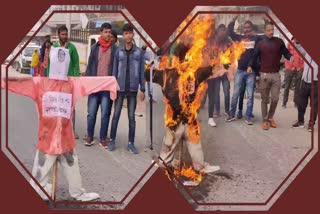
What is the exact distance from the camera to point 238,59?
3.65 metres

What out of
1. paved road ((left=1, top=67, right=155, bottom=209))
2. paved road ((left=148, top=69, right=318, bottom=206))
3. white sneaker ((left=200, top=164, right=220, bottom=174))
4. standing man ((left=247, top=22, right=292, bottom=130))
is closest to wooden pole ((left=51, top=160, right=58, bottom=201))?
paved road ((left=1, top=67, right=155, bottom=209))

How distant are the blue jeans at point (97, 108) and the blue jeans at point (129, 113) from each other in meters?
0.05

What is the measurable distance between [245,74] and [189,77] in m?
0.38

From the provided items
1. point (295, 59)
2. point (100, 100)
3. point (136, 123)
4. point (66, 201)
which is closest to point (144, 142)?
point (136, 123)

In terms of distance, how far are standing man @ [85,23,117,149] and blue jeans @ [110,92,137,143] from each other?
48mm

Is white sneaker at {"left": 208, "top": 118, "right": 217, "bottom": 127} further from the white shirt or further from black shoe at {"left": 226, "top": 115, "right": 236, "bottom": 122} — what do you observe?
the white shirt

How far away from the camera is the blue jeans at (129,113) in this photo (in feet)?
12.0

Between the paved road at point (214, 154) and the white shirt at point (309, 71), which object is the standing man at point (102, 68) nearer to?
the paved road at point (214, 154)

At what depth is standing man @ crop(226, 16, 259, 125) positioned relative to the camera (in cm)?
361

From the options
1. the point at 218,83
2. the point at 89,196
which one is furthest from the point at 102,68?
the point at 89,196

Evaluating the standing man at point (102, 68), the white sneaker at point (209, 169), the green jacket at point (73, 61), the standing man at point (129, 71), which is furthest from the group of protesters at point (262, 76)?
the green jacket at point (73, 61)

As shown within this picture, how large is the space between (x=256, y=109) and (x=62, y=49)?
4.43 ft

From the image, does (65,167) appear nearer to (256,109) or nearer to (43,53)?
(43,53)

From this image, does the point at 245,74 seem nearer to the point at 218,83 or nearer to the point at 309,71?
the point at 218,83
